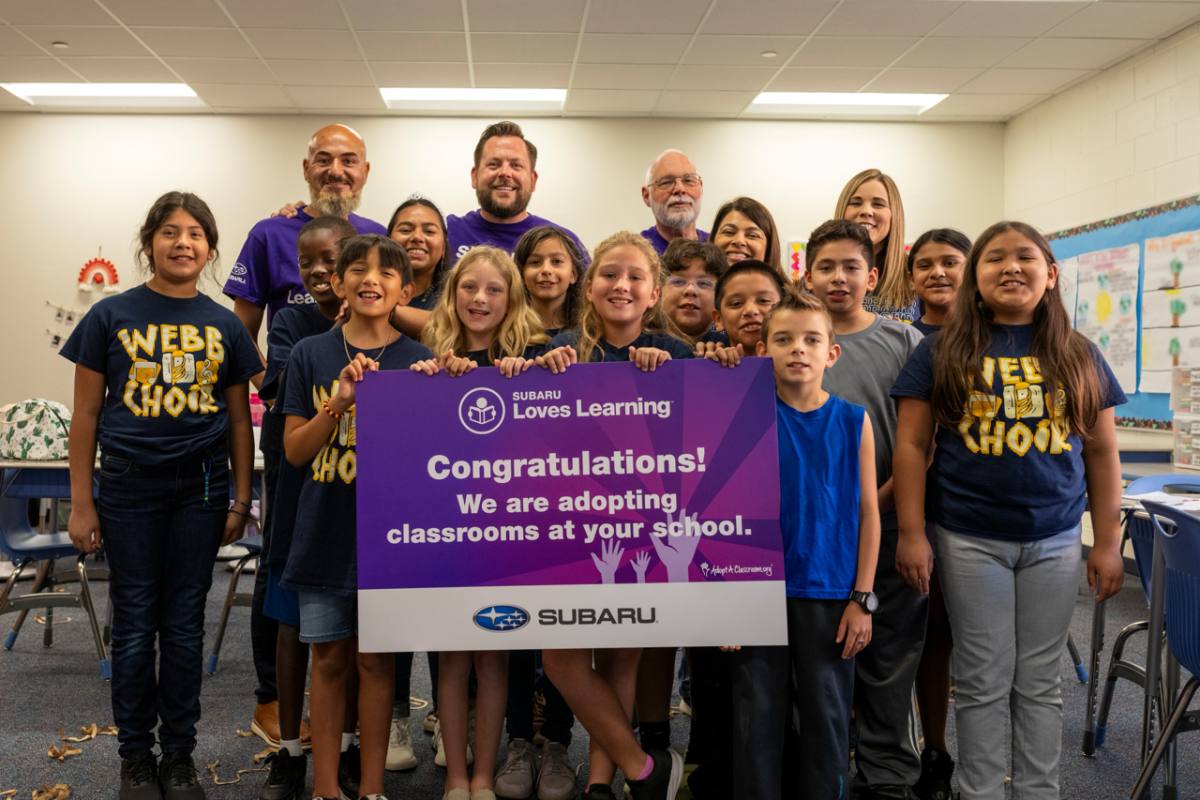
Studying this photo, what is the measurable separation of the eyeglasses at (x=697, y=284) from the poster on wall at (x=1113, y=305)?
14.6ft

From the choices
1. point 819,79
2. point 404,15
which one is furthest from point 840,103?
point 404,15

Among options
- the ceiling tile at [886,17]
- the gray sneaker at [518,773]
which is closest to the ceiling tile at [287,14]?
the ceiling tile at [886,17]

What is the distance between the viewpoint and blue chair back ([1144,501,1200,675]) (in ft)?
6.51

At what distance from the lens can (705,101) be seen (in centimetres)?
657

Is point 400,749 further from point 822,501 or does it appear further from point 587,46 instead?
point 587,46

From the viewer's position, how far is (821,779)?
1813 mm

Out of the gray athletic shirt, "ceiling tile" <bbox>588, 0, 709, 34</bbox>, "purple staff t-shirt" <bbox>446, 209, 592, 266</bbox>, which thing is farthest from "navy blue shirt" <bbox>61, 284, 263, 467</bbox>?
"ceiling tile" <bbox>588, 0, 709, 34</bbox>

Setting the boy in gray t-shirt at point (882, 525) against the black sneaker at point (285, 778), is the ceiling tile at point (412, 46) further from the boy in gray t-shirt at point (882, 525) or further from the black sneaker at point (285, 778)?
the black sneaker at point (285, 778)

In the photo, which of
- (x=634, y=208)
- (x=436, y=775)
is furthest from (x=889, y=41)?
(x=436, y=775)

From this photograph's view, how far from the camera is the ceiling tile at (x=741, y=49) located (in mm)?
5410

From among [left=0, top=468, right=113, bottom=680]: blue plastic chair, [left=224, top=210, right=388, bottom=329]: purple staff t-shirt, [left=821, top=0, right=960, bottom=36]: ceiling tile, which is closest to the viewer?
[left=224, top=210, right=388, bottom=329]: purple staff t-shirt

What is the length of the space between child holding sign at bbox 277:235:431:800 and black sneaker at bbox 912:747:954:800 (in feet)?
4.85

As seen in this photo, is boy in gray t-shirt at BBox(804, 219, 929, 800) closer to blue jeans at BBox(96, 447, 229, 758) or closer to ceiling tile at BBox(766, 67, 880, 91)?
blue jeans at BBox(96, 447, 229, 758)

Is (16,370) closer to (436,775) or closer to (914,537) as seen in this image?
(436,775)
